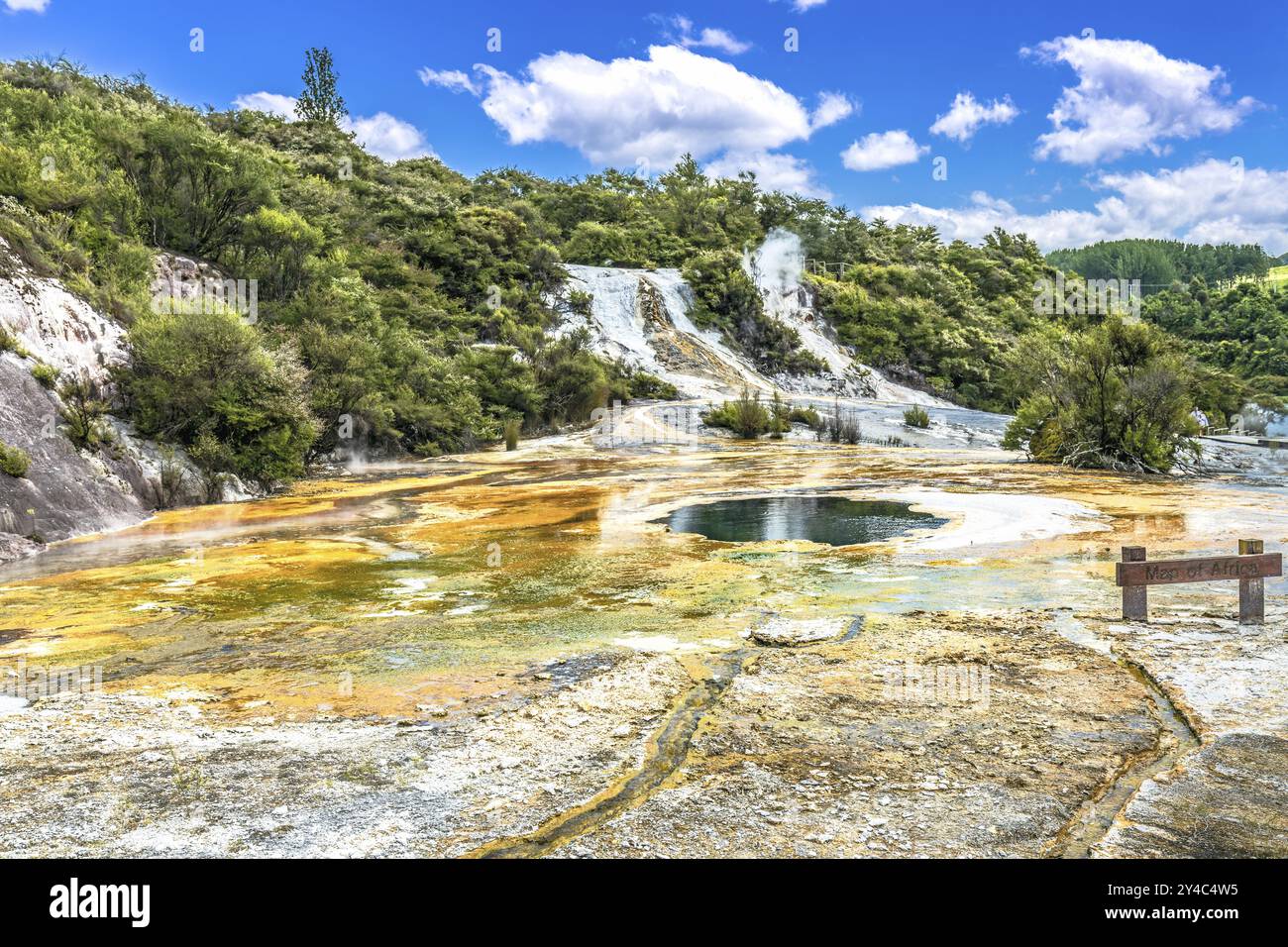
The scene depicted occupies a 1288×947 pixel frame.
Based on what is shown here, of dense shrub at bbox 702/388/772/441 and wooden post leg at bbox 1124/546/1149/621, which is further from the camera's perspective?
dense shrub at bbox 702/388/772/441

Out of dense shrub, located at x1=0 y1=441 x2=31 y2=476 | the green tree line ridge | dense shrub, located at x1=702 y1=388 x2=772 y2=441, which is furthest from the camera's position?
dense shrub, located at x1=702 y1=388 x2=772 y2=441

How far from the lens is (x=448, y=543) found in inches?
456

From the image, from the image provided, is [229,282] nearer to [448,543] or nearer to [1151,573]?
[448,543]

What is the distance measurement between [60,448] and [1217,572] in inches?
553

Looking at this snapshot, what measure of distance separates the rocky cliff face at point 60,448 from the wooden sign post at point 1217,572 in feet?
38.4

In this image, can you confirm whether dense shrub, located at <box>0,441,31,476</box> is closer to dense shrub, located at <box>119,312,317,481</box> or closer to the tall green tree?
dense shrub, located at <box>119,312,317,481</box>

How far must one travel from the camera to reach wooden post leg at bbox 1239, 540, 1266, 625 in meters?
6.51

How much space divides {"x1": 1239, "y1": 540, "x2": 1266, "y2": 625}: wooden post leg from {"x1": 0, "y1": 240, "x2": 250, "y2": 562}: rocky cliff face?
489 inches

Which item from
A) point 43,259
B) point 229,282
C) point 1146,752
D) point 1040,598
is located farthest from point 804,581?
point 229,282

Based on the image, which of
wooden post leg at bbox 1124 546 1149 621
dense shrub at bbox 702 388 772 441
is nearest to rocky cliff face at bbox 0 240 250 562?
wooden post leg at bbox 1124 546 1149 621

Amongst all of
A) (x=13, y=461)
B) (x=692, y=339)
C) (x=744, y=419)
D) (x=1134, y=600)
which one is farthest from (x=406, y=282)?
(x=1134, y=600)

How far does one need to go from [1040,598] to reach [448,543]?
697 centimetres

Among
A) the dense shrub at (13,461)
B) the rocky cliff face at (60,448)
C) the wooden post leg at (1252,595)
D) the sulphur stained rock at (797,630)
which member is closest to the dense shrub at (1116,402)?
the wooden post leg at (1252,595)

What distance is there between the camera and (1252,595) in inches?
257
